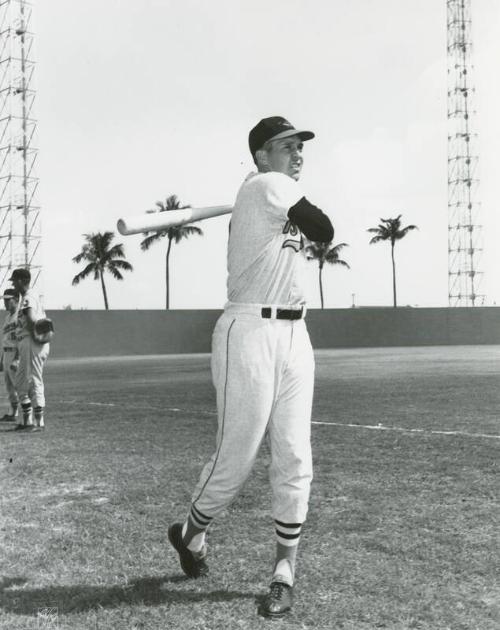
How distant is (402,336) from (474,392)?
4239 cm

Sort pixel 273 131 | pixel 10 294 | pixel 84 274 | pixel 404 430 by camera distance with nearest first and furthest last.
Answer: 1. pixel 273 131
2. pixel 404 430
3. pixel 10 294
4. pixel 84 274

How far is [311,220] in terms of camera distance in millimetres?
3367

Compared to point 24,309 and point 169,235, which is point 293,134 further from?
point 169,235

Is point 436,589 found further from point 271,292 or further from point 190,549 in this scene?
point 271,292

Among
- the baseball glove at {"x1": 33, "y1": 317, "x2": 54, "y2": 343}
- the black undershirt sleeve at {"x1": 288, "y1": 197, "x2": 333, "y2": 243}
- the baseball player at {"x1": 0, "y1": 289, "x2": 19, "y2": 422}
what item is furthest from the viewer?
the baseball player at {"x1": 0, "y1": 289, "x2": 19, "y2": 422}

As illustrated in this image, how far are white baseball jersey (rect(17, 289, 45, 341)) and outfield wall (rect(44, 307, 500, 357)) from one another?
3440 cm

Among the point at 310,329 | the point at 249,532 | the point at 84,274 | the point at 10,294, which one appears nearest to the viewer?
the point at 249,532

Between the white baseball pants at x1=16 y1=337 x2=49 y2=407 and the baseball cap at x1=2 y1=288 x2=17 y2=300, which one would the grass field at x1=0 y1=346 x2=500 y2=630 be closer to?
the white baseball pants at x1=16 y1=337 x2=49 y2=407

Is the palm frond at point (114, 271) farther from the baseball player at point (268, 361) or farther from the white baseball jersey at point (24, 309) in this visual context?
the baseball player at point (268, 361)

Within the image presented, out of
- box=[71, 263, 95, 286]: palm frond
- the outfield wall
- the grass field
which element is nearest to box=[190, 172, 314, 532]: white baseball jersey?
the grass field

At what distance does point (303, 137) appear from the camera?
3.75 metres

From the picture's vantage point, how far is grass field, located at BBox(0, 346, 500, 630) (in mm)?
3473

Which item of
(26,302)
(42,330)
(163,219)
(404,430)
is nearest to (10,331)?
(26,302)

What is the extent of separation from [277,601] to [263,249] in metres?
1.54
